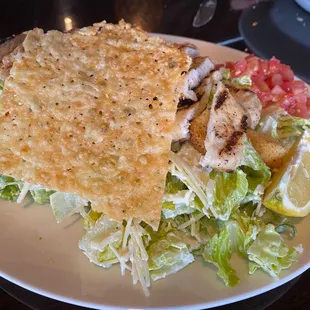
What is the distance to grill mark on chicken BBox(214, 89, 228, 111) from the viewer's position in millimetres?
2020

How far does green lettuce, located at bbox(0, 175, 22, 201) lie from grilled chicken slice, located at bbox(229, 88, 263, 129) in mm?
1062

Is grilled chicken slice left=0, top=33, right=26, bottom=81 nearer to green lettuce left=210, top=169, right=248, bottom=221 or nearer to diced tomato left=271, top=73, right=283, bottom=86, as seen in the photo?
green lettuce left=210, top=169, right=248, bottom=221

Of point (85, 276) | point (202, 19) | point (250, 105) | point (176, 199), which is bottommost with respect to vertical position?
point (202, 19)

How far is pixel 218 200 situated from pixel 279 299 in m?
0.47

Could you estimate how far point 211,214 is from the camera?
2.04 m

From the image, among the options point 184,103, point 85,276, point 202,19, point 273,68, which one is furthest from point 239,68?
point 85,276

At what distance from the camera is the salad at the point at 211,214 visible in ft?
6.25

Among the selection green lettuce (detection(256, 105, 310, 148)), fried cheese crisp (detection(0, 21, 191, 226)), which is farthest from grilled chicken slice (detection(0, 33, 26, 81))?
green lettuce (detection(256, 105, 310, 148))

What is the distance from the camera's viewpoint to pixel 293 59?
355 centimetres

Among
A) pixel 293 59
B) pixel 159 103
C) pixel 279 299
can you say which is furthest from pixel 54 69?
pixel 293 59

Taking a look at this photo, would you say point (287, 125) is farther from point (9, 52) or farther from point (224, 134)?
point (9, 52)

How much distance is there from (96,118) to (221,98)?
0.52 metres

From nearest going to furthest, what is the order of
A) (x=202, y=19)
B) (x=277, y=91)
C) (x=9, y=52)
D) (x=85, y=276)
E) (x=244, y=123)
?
(x=85, y=276)
(x=244, y=123)
(x=9, y=52)
(x=277, y=91)
(x=202, y=19)

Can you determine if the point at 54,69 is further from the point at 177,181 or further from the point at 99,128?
the point at 177,181
